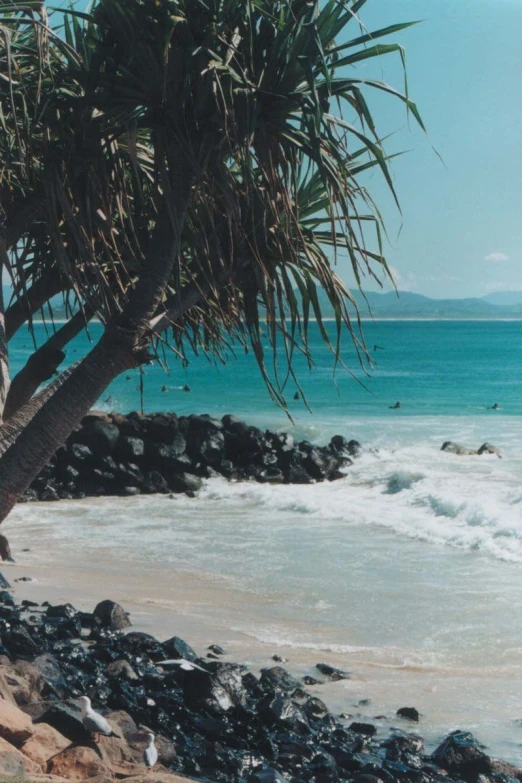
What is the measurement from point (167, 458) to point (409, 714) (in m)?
10.6

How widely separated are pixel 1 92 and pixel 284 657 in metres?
4.35

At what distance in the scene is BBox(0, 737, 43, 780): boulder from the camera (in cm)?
355

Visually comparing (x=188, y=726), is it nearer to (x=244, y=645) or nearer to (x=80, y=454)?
(x=244, y=645)

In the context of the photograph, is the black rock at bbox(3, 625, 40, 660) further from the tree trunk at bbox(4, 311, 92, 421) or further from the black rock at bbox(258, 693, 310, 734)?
the tree trunk at bbox(4, 311, 92, 421)

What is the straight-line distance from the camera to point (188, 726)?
5.30 m

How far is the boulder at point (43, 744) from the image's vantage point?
408 cm

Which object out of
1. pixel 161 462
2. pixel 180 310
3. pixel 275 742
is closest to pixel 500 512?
pixel 161 462

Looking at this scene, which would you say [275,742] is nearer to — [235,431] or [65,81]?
[65,81]

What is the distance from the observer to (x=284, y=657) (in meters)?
6.85

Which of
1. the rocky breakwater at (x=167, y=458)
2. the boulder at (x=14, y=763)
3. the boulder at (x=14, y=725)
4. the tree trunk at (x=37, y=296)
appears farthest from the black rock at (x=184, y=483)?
the boulder at (x=14, y=763)

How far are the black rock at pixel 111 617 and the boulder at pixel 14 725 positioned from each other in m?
2.76

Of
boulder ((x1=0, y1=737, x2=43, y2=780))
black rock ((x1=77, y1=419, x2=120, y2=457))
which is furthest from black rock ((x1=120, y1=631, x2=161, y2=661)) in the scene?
black rock ((x1=77, y1=419, x2=120, y2=457))

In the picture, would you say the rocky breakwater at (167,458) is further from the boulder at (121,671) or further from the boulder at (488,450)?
the boulder at (121,671)

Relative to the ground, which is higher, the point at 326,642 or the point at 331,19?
the point at 331,19
